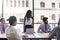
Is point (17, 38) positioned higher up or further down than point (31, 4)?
further down

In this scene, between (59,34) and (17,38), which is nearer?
(17,38)

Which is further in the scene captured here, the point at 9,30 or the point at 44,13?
the point at 44,13

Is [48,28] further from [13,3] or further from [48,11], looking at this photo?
[13,3]

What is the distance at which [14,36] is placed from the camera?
3.10 meters

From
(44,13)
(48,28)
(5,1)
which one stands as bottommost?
(48,28)

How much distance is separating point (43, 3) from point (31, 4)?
28.7 inches

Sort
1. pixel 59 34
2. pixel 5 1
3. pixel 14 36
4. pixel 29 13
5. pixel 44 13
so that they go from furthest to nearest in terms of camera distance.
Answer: pixel 44 13 < pixel 5 1 < pixel 29 13 < pixel 59 34 < pixel 14 36

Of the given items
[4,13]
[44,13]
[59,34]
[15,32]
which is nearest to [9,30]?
[15,32]

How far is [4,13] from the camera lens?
22.6 ft

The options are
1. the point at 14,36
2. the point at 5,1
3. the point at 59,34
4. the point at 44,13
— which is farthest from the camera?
the point at 44,13

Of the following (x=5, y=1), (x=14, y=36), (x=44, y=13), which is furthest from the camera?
(x=44, y=13)

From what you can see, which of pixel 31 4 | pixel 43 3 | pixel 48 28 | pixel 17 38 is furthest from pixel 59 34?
pixel 43 3

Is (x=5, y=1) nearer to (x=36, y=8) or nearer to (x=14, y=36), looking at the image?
(x=36, y=8)

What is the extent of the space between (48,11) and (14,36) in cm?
443
